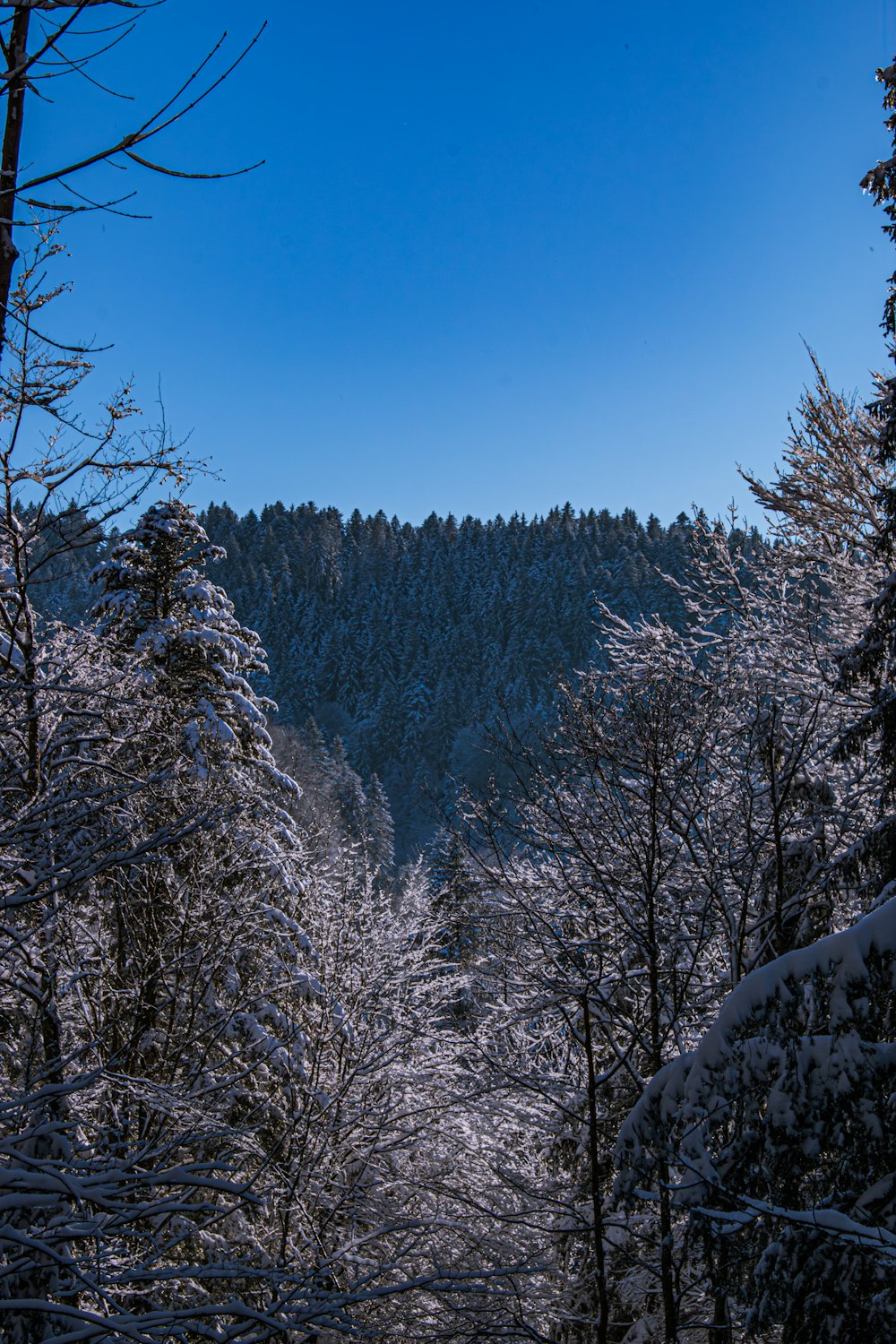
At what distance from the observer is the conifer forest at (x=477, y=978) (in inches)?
128

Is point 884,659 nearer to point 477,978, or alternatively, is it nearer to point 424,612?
point 477,978

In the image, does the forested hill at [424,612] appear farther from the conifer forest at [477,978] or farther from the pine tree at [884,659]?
the pine tree at [884,659]

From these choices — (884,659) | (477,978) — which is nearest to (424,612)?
(477,978)

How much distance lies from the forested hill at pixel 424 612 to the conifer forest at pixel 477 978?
3189 inches

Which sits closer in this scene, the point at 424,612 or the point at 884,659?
the point at 884,659

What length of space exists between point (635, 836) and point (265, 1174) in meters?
5.61

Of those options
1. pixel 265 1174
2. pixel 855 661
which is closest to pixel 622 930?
pixel 855 661

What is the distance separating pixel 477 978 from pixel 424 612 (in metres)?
108

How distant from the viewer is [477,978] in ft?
31.9

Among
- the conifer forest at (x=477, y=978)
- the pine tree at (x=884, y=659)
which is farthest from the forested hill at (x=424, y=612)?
the pine tree at (x=884, y=659)

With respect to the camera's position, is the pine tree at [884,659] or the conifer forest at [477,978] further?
the pine tree at [884,659]

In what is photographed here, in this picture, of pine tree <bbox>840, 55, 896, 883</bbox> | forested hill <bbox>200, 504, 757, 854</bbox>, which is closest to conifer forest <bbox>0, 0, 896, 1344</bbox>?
pine tree <bbox>840, 55, 896, 883</bbox>

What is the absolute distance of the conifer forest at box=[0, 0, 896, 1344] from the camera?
326 centimetres

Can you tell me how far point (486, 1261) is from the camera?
9086 mm
